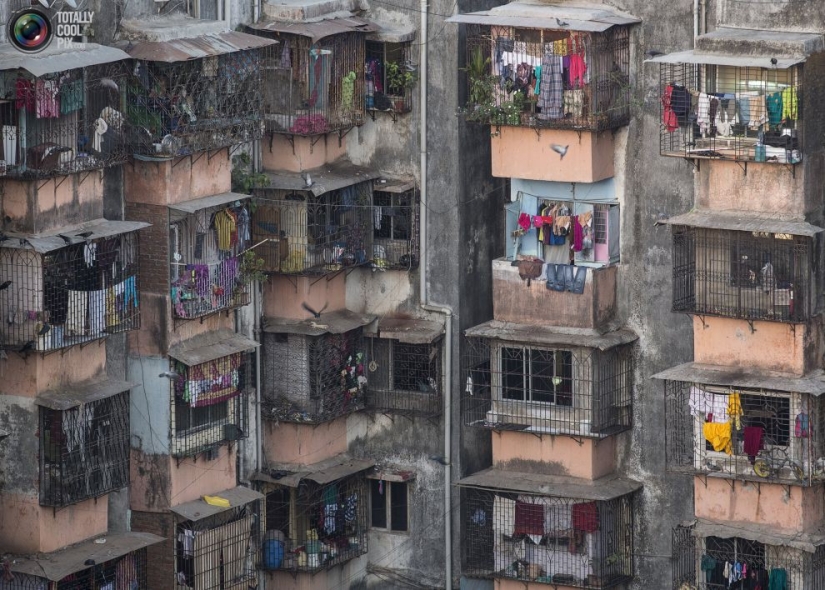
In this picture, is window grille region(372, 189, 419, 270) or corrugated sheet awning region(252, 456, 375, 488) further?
window grille region(372, 189, 419, 270)

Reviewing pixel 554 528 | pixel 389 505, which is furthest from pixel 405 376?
pixel 554 528

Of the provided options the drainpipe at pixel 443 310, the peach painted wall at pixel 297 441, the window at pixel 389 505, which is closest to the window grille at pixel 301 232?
the drainpipe at pixel 443 310

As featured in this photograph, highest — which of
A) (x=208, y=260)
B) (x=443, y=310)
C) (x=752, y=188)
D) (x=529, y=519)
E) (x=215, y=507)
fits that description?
(x=752, y=188)

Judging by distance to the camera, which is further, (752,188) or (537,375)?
(537,375)

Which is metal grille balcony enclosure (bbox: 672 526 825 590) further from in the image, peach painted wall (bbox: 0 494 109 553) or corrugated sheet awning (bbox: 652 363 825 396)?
peach painted wall (bbox: 0 494 109 553)

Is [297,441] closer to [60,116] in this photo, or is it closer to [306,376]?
[306,376]

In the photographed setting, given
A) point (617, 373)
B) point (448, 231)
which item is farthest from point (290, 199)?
point (617, 373)

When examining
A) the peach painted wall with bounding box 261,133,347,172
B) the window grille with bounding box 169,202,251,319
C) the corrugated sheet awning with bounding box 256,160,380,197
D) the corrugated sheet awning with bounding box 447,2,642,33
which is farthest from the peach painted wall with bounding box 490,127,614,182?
the window grille with bounding box 169,202,251,319
